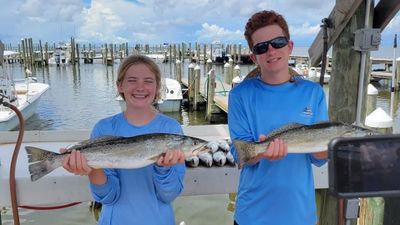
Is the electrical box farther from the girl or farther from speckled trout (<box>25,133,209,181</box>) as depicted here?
speckled trout (<box>25,133,209,181</box>)

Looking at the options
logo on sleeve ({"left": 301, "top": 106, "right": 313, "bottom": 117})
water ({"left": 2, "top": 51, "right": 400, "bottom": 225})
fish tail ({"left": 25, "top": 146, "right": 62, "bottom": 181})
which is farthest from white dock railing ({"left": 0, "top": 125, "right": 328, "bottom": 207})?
logo on sleeve ({"left": 301, "top": 106, "right": 313, "bottom": 117})

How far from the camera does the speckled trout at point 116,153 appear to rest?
2.29 m

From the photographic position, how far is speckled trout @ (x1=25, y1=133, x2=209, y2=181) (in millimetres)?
2295

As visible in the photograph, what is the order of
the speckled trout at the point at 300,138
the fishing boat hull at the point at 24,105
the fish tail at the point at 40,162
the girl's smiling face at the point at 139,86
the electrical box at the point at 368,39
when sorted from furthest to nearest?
the fishing boat hull at the point at 24,105 < the electrical box at the point at 368,39 < the girl's smiling face at the point at 139,86 < the fish tail at the point at 40,162 < the speckled trout at the point at 300,138

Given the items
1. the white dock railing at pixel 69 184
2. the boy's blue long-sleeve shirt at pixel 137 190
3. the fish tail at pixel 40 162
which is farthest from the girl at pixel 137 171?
the white dock railing at pixel 69 184

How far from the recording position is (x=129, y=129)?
2.47m

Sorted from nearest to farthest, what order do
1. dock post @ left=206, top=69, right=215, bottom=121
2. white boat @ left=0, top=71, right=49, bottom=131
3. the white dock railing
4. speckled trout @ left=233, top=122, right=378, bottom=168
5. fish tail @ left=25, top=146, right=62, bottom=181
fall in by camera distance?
speckled trout @ left=233, top=122, right=378, bottom=168, fish tail @ left=25, top=146, right=62, bottom=181, the white dock railing, white boat @ left=0, top=71, right=49, bottom=131, dock post @ left=206, top=69, right=215, bottom=121

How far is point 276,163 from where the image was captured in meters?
2.31

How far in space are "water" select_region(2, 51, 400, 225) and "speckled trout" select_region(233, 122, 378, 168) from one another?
1050 mm

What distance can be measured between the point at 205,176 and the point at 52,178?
130cm

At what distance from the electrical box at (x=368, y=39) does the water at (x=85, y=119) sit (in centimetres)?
163

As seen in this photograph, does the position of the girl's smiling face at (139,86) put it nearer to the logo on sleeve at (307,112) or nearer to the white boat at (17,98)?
the logo on sleeve at (307,112)

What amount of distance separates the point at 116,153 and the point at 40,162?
0.44m

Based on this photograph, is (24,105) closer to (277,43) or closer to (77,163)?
(77,163)
